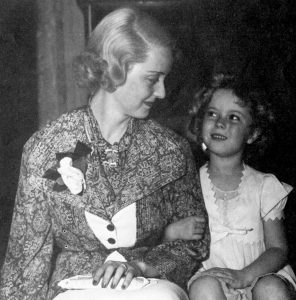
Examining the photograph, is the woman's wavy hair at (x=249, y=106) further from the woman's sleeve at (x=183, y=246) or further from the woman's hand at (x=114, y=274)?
the woman's hand at (x=114, y=274)

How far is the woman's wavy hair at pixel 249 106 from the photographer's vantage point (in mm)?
1989

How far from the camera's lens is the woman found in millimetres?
1581

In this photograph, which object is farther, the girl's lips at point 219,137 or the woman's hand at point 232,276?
the girl's lips at point 219,137

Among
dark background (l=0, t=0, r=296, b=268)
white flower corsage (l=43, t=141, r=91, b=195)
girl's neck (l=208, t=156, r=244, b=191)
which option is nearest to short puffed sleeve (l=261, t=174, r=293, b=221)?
girl's neck (l=208, t=156, r=244, b=191)

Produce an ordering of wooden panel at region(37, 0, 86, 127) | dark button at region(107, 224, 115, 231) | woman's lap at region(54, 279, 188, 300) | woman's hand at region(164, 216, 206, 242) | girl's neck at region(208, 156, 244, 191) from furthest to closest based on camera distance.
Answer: wooden panel at region(37, 0, 86, 127) < girl's neck at region(208, 156, 244, 191) < woman's hand at region(164, 216, 206, 242) < dark button at region(107, 224, 115, 231) < woman's lap at region(54, 279, 188, 300)

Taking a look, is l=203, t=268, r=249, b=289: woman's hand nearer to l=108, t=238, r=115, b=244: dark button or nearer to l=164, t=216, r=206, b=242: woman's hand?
l=164, t=216, r=206, b=242: woman's hand

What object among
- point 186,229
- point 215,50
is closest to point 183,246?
point 186,229

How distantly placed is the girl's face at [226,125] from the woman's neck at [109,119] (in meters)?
0.41

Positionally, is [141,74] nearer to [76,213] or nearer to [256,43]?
[76,213]

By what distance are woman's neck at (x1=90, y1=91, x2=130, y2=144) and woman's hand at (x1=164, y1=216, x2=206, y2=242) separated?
14.2 inches

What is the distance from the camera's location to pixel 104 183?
5.24 ft

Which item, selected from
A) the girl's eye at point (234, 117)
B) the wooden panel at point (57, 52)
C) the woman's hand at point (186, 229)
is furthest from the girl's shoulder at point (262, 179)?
the wooden panel at point (57, 52)

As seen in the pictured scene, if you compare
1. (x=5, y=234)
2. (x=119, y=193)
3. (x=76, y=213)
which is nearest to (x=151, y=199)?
(x=119, y=193)

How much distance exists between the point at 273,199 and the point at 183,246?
0.45 meters
